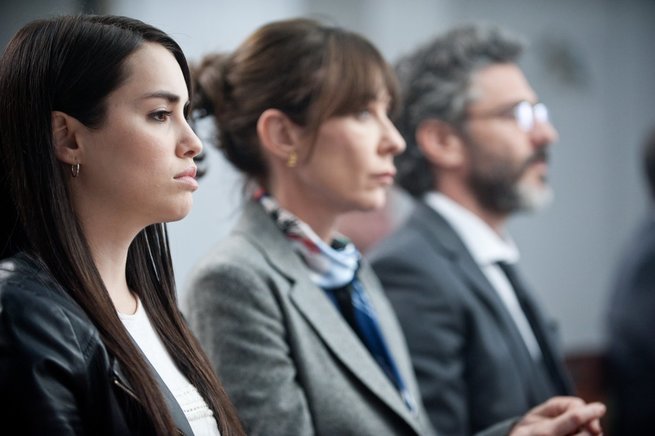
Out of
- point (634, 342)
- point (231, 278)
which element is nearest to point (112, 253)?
point (231, 278)

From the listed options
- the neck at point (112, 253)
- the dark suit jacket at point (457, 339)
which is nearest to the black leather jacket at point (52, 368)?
the neck at point (112, 253)

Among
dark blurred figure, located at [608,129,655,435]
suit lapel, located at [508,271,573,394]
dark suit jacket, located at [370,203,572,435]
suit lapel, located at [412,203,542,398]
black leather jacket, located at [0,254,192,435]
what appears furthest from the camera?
dark blurred figure, located at [608,129,655,435]

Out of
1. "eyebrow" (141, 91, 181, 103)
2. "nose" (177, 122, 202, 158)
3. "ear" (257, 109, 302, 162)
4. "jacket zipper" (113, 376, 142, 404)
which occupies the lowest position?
"jacket zipper" (113, 376, 142, 404)

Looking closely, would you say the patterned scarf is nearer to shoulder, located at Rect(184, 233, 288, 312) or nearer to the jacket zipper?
shoulder, located at Rect(184, 233, 288, 312)

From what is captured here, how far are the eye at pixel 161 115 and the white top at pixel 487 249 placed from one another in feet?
5.01

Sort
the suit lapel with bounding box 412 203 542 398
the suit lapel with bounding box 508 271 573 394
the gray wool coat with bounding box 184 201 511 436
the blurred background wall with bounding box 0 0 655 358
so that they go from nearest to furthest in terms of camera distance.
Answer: the gray wool coat with bounding box 184 201 511 436 → the suit lapel with bounding box 412 203 542 398 → the suit lapel with bounding box 508 271 573 394 → the blurred background wall with bounding box 0 0 655 358

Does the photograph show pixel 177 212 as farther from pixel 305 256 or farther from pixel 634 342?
pixel 634 342

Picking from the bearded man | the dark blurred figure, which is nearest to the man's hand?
the bearded man

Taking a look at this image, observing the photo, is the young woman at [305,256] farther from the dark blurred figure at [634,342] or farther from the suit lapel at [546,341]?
the dark blurred figure at [634,342]

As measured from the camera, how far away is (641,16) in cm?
591

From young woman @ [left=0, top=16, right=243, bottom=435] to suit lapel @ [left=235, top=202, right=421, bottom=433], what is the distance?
0.49 metres

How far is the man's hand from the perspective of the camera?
1.95 m

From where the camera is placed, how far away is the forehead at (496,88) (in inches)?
119

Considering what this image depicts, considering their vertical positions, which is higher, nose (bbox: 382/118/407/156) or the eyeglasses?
nose (bbox: 382/118/407/156)
